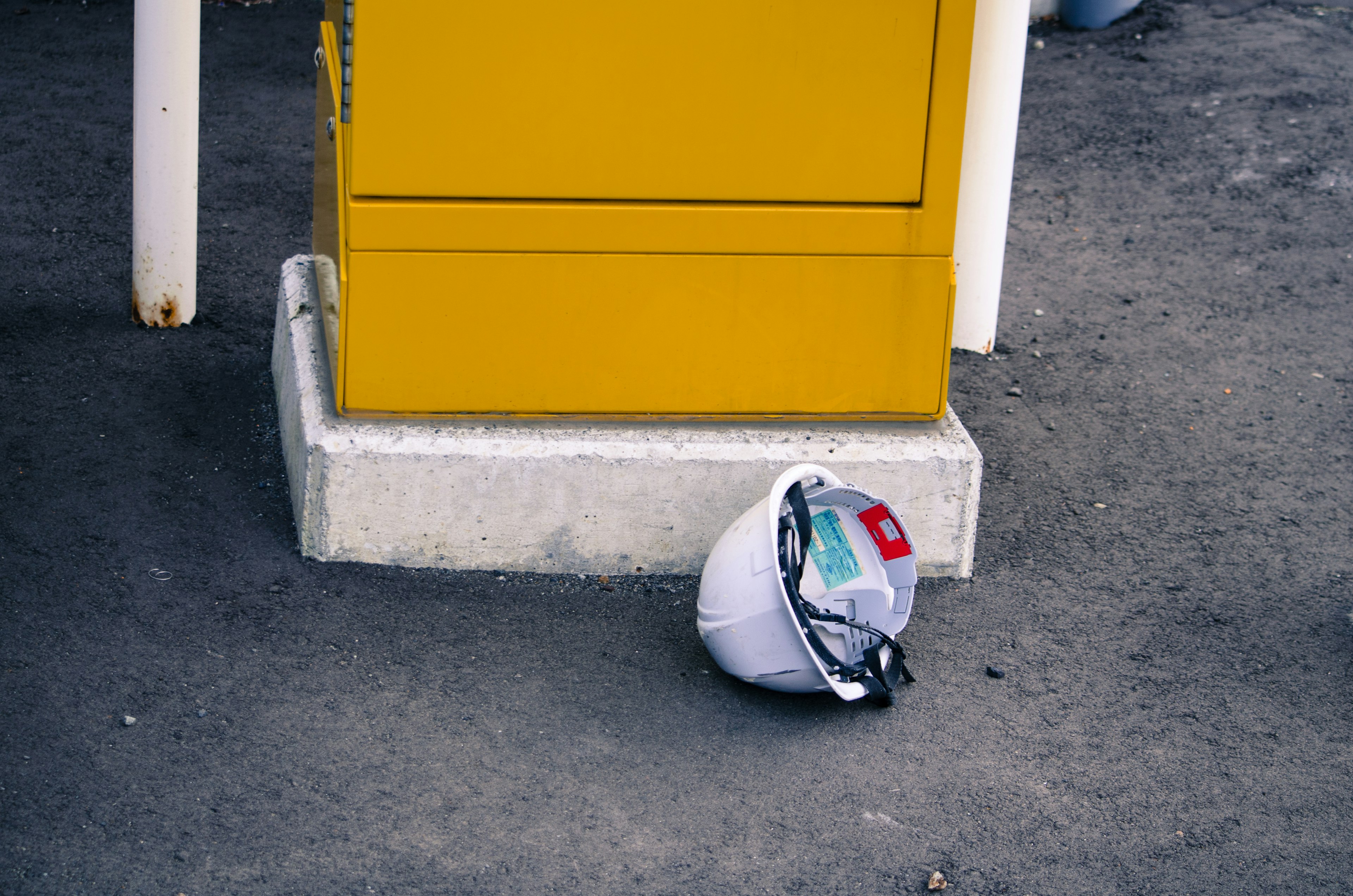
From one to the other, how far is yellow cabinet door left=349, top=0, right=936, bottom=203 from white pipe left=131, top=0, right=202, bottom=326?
1.50 meters

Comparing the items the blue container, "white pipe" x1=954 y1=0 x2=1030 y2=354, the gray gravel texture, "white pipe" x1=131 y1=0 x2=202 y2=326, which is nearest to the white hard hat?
the gray gravel texture

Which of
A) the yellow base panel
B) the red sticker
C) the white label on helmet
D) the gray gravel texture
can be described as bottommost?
the gray gravel texture

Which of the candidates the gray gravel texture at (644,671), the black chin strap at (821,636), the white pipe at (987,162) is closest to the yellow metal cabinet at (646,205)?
the black chin strap at (821,636)

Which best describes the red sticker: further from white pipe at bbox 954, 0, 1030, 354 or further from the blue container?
the blue container

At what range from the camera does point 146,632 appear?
2727mm

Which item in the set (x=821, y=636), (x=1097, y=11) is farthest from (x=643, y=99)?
(x=1097, y=11)

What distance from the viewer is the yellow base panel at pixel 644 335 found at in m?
2.88

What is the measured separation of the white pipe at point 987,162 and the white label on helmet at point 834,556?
148cm

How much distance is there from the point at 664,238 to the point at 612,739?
1.19 m

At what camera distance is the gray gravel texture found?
2270 millimetres

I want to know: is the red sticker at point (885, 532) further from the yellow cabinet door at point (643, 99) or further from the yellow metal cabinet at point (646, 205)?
the yellow cabinet door at point (643, 99)

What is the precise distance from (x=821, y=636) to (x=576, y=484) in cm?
72

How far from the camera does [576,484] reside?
9.93 ft

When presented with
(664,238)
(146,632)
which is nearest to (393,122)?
(664,238)
